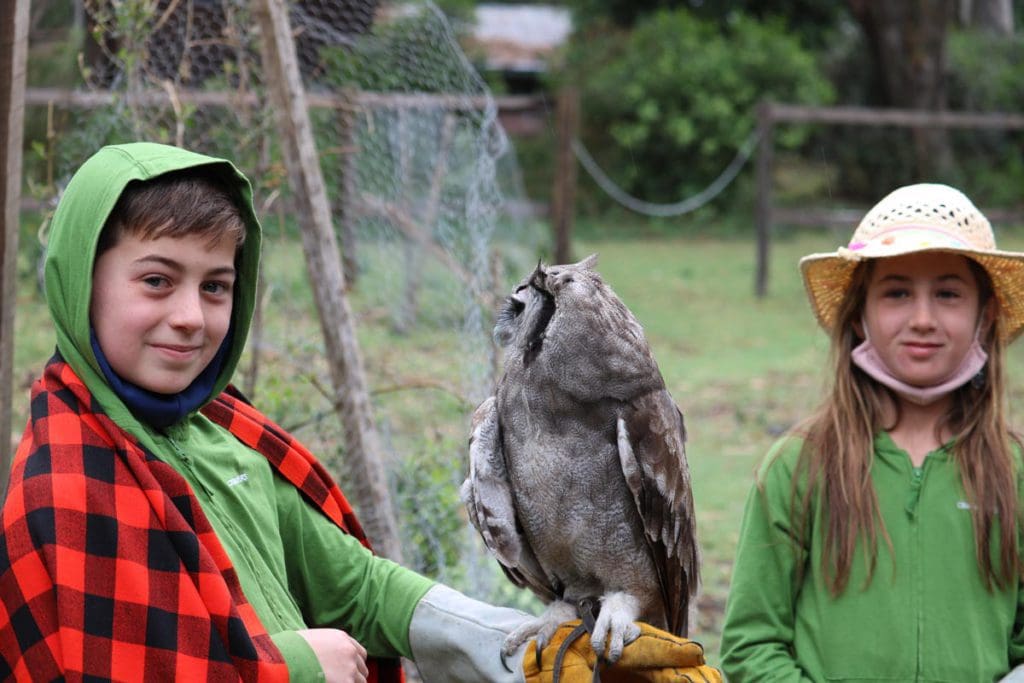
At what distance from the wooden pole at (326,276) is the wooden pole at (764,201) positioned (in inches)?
420

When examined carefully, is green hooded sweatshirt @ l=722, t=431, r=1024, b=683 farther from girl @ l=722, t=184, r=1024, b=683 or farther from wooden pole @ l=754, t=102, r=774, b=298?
wooden pole @ l=754, t=102, r=774, b=298

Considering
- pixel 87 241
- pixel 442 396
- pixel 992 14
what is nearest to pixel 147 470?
pixel 87 241

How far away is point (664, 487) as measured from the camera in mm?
2553

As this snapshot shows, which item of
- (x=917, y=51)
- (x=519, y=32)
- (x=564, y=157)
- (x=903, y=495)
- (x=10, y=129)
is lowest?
(x=903, y=495)

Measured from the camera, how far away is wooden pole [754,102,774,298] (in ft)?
45.1

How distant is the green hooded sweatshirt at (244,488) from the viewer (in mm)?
1927

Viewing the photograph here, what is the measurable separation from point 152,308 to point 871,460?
1.60 meters

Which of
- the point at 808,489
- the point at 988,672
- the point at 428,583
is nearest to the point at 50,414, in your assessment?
the point at 428,583

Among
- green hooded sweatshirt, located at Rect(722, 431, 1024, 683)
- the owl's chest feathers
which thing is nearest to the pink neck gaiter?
green hooded sweatshirt, located at Rect(722, 431, 1024, 683)

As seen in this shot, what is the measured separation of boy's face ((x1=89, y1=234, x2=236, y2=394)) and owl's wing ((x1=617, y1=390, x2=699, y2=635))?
90 centimetres

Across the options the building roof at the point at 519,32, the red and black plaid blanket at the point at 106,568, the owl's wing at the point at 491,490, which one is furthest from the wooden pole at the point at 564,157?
the building roof at the point at 519,32

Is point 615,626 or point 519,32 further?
point 519,32

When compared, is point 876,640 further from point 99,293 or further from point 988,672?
point 99,293

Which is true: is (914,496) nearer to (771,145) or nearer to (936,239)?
(936,239)
